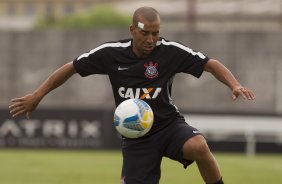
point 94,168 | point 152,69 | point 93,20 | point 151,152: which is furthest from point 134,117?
point 93,20

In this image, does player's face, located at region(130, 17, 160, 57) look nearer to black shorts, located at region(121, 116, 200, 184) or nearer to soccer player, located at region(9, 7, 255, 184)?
soccer player, located at region(9, 7, 255, 184)

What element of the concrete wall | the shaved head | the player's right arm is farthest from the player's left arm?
the concrete wall

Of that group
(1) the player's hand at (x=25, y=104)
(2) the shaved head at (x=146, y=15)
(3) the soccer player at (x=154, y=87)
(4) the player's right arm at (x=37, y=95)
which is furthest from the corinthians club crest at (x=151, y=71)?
(1) the player's hand at (x=25, y=104)

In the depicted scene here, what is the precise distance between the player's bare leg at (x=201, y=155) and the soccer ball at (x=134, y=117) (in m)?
0.46

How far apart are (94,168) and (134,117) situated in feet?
29.7

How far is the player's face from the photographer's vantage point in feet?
29.4

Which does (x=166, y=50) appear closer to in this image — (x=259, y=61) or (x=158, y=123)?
(x=158, y=123)

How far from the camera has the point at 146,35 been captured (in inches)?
355

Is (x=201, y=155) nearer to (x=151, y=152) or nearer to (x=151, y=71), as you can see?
(x=151, y=152)

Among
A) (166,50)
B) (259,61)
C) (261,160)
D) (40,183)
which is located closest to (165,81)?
(166,50)

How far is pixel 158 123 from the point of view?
30.3 ft

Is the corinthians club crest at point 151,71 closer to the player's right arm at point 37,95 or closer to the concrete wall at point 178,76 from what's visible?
the player's right arm at point 37,95

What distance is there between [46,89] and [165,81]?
4.30 ft

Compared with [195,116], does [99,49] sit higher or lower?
higher
